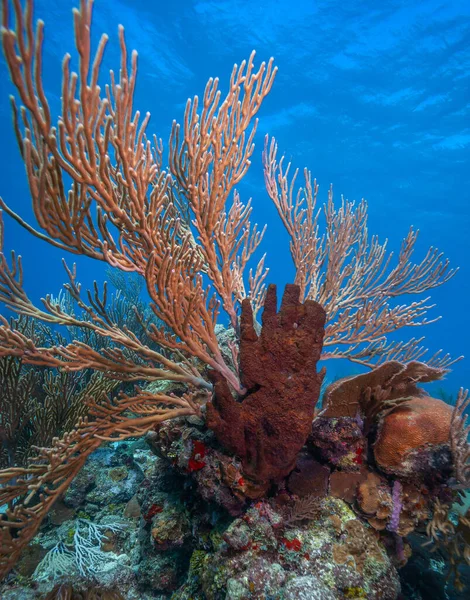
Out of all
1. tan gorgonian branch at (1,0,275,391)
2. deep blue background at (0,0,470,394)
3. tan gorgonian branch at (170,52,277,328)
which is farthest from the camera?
deep blue background at (0,0,470,394)

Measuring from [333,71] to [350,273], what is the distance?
32543mm

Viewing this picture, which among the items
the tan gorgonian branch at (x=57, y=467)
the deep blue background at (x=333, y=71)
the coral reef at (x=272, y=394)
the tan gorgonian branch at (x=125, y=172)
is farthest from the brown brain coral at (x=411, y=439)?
the deep blue background at (x=333, y=71)

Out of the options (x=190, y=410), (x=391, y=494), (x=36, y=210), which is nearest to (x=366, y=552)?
(x=391, y=494)


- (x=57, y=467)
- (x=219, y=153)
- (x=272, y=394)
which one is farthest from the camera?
(x=219, y=153)

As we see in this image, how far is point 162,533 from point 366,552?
2.13 m

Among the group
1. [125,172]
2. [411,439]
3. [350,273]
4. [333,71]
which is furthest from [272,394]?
[333,71]

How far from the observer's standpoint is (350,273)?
481 centimetres

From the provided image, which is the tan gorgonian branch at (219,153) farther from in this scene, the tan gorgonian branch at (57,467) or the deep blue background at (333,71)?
the deep blue background at (333,71)

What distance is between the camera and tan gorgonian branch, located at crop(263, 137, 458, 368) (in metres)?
4.27

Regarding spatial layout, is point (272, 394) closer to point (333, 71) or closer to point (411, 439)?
point (411, 439)

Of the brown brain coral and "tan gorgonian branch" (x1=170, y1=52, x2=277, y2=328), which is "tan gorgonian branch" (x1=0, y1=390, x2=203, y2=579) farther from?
the brown brain coral

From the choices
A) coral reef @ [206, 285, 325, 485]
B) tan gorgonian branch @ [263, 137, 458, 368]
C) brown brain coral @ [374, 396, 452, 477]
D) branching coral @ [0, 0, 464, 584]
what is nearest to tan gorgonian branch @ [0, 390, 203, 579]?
branching coral @ [0, 0, 464, 584]

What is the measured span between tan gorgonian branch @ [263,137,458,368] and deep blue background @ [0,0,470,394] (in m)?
27.7

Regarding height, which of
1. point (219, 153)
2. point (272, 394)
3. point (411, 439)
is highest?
point (219, 153)
